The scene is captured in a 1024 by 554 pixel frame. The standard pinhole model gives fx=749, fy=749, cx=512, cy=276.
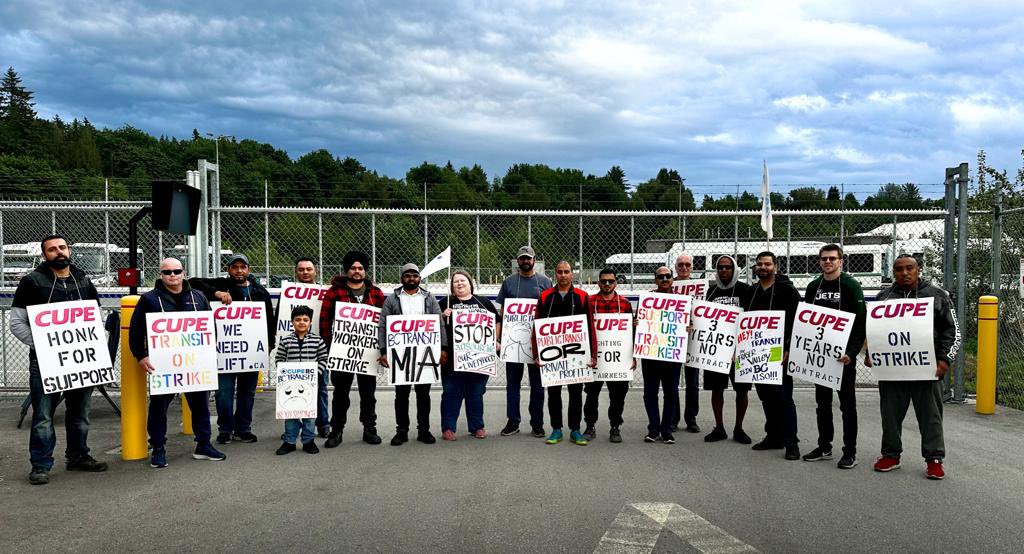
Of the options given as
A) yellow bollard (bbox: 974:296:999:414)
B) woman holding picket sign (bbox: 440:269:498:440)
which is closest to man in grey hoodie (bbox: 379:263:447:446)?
woman holding picket sign (bbox: 440:269:498:440)

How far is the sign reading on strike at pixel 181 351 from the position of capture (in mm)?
7145

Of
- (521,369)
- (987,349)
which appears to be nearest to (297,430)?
(521,369)

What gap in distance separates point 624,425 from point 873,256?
29.0 feet

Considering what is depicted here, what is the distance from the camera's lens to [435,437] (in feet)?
27.3

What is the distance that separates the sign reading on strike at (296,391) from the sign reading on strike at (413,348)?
0.86 metres

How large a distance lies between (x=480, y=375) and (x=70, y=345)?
13.2ft

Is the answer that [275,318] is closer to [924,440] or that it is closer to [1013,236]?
[924,440]

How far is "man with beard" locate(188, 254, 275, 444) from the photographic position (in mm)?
8078

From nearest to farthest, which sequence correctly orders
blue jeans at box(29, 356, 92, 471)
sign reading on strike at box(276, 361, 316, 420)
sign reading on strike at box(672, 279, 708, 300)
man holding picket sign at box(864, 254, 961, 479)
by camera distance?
Result: blue jeans at box(29, 356, 92, 471), man holding picket sign at box(864, 254, 961, 479), sign reading on strike at box(276, 361, 316, 420), sign reading on strike at box(672, 279, 708, 300)

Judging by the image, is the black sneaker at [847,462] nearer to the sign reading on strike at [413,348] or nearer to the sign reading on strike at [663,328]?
the sign reading on strike at [663,328]

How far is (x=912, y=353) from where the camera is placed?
680 cm

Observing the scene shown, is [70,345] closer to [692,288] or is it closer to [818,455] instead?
[692,288]

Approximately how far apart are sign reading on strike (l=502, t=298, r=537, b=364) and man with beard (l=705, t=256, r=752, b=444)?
2.02 metres

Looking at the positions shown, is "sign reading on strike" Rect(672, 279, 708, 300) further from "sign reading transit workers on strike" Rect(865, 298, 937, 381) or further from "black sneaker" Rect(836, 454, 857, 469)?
"black sneaker" Rect(836, 454, 857, 469)
